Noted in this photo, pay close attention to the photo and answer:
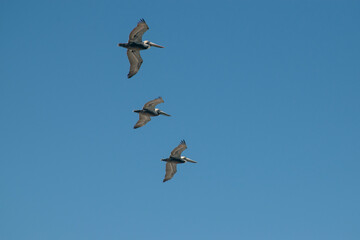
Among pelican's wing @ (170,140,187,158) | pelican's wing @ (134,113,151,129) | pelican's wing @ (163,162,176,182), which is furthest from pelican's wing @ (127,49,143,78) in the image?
pelican's wing @ (163,162,176,182)

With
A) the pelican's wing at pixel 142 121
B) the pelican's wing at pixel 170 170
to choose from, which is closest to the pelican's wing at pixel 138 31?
the pelican's wing at pixel 142 121

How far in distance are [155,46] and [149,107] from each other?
34.2 feet

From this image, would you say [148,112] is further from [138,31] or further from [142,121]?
[138,31]

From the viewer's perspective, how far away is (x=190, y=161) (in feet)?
405

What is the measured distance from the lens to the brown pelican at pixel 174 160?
119 metres

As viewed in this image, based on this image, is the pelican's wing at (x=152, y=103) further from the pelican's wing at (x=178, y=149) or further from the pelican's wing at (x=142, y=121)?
the pelican's wing at (x=178, y=149)

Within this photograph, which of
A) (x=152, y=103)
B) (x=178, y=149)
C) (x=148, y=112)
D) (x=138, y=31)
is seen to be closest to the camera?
(x=138, y=31)

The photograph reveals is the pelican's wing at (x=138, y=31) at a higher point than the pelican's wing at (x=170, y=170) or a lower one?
higher

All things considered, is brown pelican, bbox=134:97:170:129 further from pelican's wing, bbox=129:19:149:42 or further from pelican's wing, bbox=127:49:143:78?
pelican's wing, bbox=129:19:149:42

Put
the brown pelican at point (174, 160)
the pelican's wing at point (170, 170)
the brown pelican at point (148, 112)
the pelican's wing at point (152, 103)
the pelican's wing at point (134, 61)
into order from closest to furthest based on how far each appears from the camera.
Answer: the pelican's wing at point (134, 61) → the pelican's wing at point (152, 103) → the brown pelican at point (148, 112) → the brown pelican at point (174, 160) → the pelican's wing at point (170, 170)

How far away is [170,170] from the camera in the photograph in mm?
121375

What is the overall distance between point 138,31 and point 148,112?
1614cm

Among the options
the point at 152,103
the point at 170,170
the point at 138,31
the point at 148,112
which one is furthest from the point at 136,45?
the point at 170,170

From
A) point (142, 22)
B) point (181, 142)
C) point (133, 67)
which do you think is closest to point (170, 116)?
point (181, 142)
